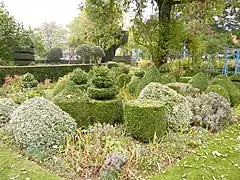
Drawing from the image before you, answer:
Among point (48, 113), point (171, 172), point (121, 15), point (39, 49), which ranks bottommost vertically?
point (171, 172)

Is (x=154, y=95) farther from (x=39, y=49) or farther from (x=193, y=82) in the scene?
(x=39, y=49)

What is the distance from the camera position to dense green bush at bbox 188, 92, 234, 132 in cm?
539

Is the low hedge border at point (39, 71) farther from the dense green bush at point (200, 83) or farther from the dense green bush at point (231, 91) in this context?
the dense green bush at point (231, 91)

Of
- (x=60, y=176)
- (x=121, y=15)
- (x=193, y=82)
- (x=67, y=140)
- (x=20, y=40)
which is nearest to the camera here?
(x=60, y=176)

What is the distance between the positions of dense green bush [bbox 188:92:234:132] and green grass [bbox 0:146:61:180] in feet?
10.4

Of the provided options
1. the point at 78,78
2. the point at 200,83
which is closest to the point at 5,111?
the point at 78,78

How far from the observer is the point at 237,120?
6062 millimetres

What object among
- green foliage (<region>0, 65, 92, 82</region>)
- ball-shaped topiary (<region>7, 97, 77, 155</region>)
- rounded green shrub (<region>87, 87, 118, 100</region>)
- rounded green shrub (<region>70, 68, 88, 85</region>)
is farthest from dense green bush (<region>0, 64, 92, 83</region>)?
ball-shaped topiary (<region>7, 97, 77, 155</region>)

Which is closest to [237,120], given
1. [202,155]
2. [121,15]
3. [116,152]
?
[202,155]

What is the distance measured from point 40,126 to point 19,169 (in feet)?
2.27

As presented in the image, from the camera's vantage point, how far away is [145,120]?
14.2 feet

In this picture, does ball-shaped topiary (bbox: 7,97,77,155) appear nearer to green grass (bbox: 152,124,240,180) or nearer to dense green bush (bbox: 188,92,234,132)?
green grass (bbox: 152,124,240,180)

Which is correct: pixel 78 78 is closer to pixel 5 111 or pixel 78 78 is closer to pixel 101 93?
pixel 101 93

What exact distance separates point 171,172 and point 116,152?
2.31ft
